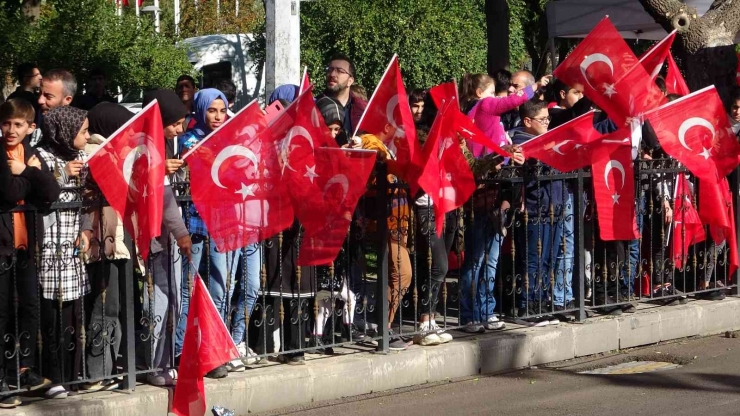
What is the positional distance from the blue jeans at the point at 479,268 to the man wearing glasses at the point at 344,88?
1.32 metres

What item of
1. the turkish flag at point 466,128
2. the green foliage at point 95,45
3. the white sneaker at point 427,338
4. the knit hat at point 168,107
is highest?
the green foliage at point 95,45

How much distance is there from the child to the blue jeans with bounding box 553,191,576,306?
424 cm

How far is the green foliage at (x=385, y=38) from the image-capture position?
2564 cm

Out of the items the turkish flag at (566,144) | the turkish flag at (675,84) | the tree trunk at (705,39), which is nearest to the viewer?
the turkish flag at (566,144)

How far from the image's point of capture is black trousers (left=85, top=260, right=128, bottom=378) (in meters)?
6.66

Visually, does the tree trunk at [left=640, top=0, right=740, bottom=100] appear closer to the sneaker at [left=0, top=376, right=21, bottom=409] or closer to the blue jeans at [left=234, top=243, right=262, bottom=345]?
the blue jeans at [left=234, top=243, right=262, bottom=345]

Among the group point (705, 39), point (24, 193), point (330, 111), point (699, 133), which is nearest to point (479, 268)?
point (330, 111)

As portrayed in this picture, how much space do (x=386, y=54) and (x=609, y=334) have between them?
17126 millimetres

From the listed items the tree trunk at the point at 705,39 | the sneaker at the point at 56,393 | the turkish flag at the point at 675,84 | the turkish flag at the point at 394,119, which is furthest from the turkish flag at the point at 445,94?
the tree trunk at the point at 705,39

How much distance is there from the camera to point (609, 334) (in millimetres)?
9172

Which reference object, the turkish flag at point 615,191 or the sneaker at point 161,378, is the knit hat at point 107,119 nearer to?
the sneaker at point 161,378

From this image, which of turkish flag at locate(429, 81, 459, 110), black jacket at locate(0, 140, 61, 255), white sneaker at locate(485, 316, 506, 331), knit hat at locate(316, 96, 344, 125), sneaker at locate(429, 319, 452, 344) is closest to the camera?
black jacket at locate(0, 140, 61, 255)

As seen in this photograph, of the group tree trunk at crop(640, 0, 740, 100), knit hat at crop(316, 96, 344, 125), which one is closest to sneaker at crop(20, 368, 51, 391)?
knit hat at crop(316, 96, 344, 125)

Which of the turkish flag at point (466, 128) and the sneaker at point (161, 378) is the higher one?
the turkish flag at point (466, 128)
